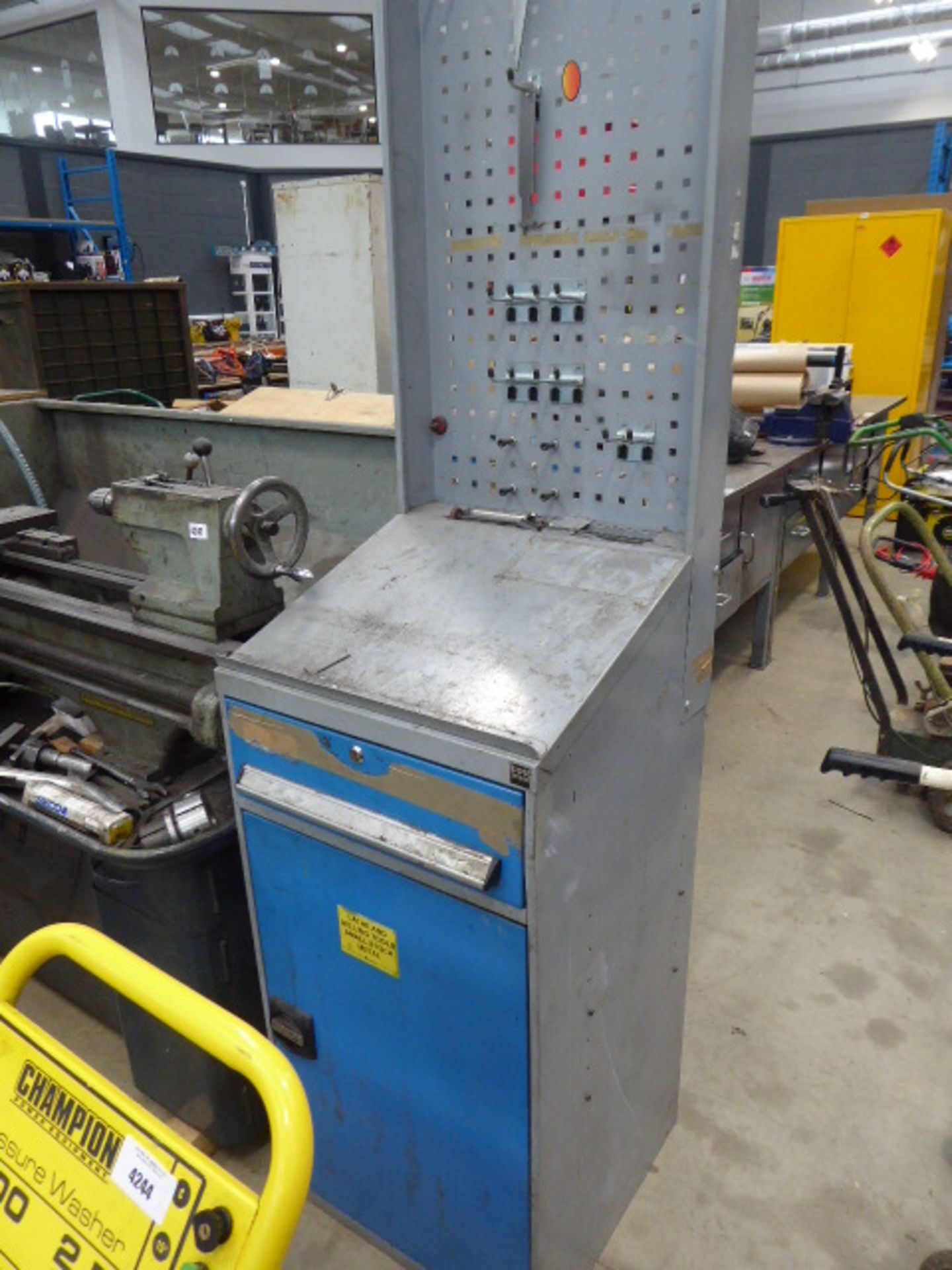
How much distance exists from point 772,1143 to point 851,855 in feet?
3.06

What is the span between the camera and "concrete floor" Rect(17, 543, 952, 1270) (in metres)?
1.39

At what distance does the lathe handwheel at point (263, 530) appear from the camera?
131cm

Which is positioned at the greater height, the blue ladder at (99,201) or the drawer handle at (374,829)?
the blue ladder at (99,201)

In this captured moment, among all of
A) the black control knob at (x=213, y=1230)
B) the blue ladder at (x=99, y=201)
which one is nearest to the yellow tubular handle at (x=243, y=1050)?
the black control knob at (x=213, y=1230)

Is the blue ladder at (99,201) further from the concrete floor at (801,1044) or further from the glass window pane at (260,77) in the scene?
the concrete floor at (801,1044)

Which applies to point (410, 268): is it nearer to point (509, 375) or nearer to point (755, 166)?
point (509, 375)

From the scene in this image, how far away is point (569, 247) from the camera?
118cm

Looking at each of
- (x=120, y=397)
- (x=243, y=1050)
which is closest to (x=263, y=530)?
(x=243, y=1050)

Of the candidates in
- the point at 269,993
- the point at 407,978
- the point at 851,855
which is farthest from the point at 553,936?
the point at 851,855

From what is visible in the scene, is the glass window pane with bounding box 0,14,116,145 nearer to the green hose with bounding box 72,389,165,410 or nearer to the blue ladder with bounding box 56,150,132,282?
the blue ladder with bounding box 56,150,132,282

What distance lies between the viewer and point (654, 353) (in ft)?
3.77

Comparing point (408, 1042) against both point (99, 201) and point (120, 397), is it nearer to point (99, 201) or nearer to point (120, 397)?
point (120, 397)

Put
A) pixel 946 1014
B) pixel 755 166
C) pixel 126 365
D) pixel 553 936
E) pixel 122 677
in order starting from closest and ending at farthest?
1. pixel 553 936
2. pixel 122 677
3. pixel 946 1014
4. pixel 126 365
5. pixel 755 166

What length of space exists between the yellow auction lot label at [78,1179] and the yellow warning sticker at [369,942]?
402mm
